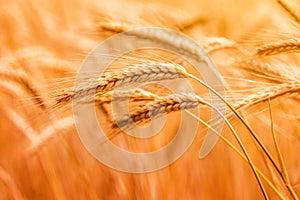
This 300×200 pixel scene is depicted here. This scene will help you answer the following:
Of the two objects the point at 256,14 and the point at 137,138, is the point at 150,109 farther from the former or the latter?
the point at 256,14

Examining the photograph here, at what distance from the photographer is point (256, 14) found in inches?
33.5

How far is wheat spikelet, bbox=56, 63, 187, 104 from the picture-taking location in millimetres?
620

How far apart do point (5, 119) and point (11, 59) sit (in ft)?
0.43

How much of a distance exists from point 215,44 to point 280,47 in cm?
14

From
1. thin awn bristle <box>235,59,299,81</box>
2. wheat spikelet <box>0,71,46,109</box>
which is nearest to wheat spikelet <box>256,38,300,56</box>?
thin awn bristle <box>235,59,299,81</box>

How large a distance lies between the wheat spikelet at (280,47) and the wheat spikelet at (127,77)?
0.19 metres

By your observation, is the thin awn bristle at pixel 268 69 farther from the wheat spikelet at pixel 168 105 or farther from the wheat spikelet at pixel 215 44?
the wheat spikelet at pixel 168 105

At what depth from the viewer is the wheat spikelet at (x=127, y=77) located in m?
0.62

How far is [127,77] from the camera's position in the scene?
628mm

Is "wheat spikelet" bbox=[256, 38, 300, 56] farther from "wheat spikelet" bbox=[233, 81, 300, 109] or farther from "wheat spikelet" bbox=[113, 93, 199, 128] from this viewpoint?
"wheat spikelet" bbox=[113, 93, 199, 128]

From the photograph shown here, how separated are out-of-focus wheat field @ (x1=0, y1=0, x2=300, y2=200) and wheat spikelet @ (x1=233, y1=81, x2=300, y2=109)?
9 centimetres

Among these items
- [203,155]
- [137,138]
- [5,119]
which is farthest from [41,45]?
[203,155]

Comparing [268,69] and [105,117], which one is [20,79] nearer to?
[105,117]

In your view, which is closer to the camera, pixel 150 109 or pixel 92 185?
pixel 150 109
